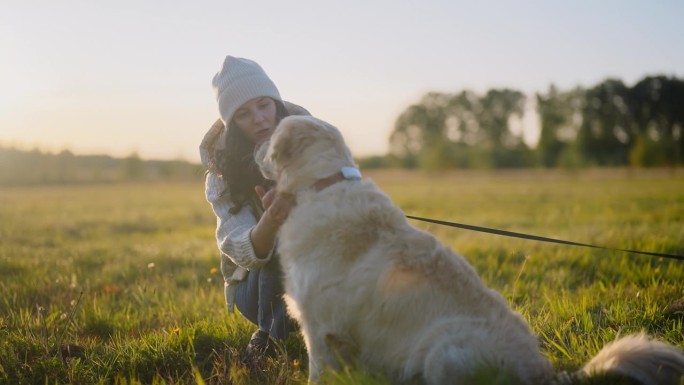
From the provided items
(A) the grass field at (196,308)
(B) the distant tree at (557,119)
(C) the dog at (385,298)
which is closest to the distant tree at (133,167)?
(B) the distant tree at (557,119)

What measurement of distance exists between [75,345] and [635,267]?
596 cm

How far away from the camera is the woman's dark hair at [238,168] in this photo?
4539 mm

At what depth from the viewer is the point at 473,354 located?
2.84 metres

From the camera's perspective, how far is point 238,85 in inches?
175

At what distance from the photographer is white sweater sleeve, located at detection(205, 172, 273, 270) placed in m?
4.12

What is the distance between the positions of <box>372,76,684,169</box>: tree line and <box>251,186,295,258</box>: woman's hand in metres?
67.6

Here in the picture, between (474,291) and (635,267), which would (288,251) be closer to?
(474,291)

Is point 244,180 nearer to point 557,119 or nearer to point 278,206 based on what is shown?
point 278,206

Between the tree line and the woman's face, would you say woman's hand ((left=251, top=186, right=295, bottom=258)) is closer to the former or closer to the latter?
the woman's face

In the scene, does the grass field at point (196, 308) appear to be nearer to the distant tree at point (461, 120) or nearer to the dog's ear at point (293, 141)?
the dog's ear at point (293, 141)

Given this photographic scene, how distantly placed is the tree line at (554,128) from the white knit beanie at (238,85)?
6717 cm

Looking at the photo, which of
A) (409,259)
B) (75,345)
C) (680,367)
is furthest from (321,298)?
(75,345)

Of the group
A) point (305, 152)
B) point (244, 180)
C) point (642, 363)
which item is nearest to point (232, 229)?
point (244, 180)

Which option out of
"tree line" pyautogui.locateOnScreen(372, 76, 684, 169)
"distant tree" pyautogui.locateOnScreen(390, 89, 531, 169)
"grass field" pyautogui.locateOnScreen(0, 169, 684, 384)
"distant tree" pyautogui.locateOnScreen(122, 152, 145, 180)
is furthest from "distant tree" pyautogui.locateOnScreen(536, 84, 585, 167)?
"grass field" pyautogui.locateOnScreen(0, 169, 684, 384)
